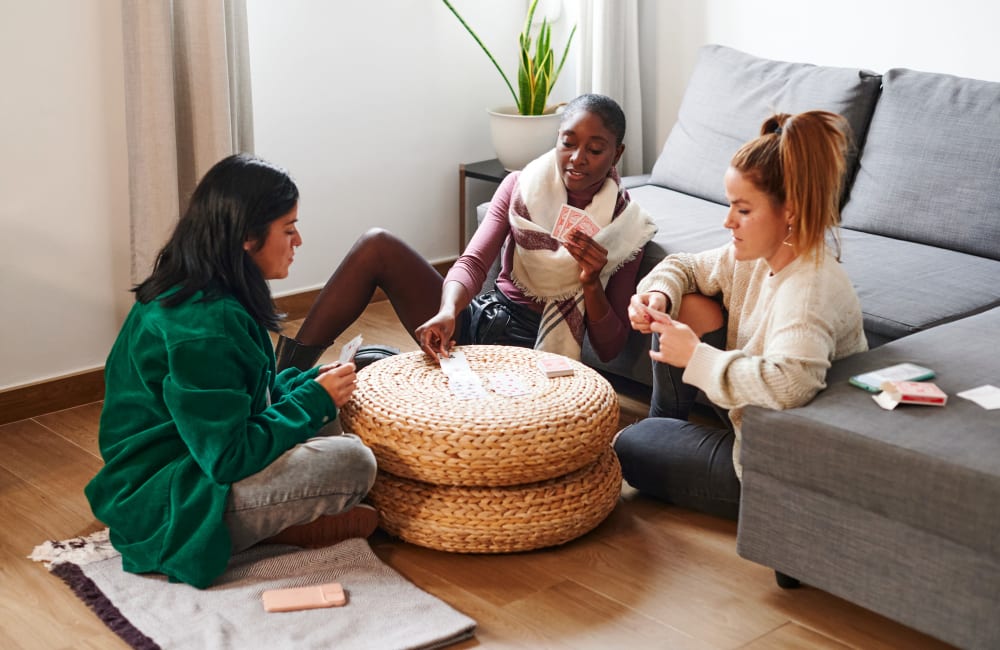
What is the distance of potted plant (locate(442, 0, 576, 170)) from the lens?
396 cm

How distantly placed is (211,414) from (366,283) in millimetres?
893

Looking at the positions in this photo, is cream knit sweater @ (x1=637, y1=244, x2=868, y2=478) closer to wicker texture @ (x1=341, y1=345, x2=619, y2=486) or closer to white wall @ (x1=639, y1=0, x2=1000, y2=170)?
wicker texture @ (x1=341, y1=345, x2=619, y2=486)

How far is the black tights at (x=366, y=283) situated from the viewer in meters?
2.85

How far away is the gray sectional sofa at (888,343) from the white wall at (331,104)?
0.83ft

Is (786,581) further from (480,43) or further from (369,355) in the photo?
(480,43)

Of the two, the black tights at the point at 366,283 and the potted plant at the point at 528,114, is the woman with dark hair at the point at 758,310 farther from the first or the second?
the potted plant at the point at 528,114

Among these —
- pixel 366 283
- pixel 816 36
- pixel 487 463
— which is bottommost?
pixel 487 463

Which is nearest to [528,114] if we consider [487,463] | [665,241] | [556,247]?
[665,241]

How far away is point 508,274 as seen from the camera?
2963 mm

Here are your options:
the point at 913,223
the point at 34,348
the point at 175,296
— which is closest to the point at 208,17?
the point at 34,348

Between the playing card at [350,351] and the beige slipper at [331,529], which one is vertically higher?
the playing card at [350,351]

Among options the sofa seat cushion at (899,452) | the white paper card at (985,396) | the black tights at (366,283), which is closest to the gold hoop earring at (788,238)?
the sofa seat cushion at (899,452)

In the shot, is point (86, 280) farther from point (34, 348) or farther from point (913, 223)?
point (913, 223)

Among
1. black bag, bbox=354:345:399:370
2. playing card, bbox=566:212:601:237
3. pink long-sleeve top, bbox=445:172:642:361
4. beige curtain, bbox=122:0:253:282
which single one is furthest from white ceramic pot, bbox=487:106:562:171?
black bag, bbox=354:345:399:370
